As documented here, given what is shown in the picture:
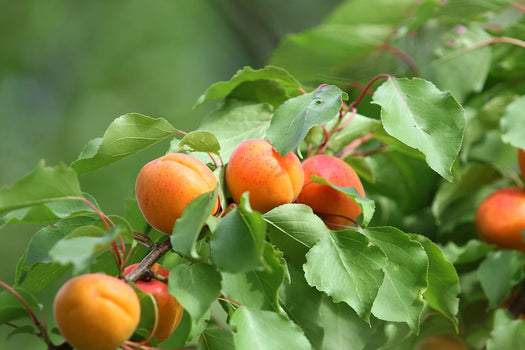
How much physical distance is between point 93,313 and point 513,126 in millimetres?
517

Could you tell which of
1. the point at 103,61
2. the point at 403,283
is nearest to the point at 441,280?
the point at 403,283

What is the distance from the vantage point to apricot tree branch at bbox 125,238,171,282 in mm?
428

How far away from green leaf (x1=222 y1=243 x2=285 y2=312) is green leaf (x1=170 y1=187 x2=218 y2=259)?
45 mm

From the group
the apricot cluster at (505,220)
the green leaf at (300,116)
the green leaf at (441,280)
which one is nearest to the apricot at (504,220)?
the apricot cluster at (505,220)

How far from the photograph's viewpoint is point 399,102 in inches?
20.7

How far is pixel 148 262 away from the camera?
0.44 m

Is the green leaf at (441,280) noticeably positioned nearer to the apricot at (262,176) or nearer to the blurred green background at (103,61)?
the apricot at (262,176)

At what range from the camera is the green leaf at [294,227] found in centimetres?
48

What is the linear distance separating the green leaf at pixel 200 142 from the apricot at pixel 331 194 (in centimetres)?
9

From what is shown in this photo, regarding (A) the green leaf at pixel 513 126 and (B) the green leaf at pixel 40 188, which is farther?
(A) the green leaf at pixel 513 126

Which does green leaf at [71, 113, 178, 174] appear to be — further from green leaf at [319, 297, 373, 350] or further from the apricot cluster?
the apricot cluster

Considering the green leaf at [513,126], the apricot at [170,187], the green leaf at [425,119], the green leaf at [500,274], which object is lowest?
the green leaf at [500,274]

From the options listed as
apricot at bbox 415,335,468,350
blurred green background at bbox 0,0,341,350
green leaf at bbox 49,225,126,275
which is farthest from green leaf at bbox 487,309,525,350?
blurred green background at bbox 0,0,341,350

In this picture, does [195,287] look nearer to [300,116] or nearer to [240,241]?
[240,241]
